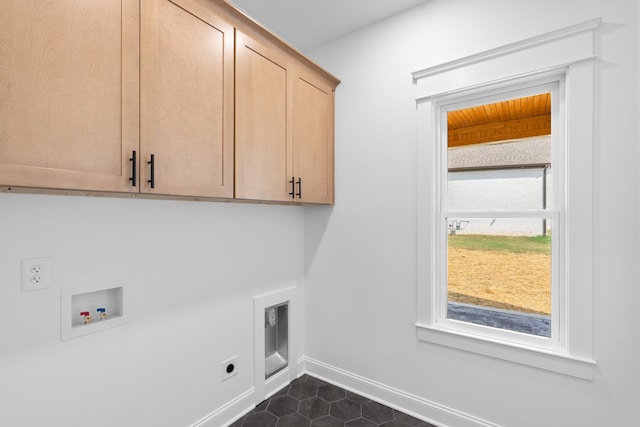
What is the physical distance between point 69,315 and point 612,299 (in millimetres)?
2377

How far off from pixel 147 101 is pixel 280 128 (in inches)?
30.6

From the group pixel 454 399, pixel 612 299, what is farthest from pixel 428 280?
pixel 612 299

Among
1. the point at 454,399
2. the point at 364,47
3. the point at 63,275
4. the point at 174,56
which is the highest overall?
the point at 364,47

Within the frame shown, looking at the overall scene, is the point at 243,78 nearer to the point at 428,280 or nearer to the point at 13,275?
the point at 13,275

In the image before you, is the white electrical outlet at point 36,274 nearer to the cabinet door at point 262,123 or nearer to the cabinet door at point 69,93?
the cabinet door at point 69,93

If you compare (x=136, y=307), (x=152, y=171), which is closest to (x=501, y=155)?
(x=152, y=171)

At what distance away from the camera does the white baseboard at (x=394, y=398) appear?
5.88 feet

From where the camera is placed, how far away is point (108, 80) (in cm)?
108

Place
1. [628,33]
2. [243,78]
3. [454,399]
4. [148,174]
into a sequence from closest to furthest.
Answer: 1. [148,174]
2. [628,33]
3. [243,78]
4. [454,399]

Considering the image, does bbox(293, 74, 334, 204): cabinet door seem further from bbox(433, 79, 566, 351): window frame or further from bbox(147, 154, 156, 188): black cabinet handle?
bbox(147, 154, 156, 188): black cabinet handle

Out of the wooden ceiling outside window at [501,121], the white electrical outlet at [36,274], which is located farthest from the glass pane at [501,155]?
the white electrical outlet at [36,274]

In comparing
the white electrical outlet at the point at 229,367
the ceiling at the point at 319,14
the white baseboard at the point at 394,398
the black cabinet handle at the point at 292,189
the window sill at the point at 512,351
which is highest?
the ceiling at the point at 319,14

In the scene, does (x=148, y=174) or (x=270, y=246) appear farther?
(x=270, y=246)

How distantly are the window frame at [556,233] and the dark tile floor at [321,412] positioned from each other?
1.78ft
